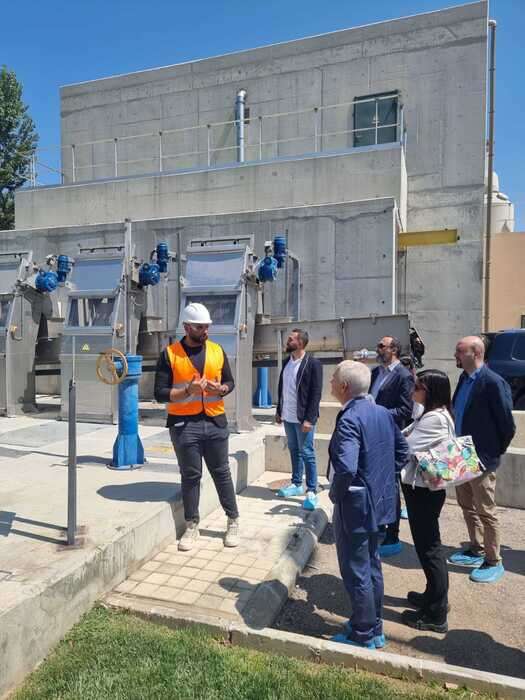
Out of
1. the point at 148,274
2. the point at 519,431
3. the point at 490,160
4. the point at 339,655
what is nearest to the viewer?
the point at 339,655

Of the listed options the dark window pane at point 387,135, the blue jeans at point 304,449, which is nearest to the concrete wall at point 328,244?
the dark window pane at point 387,135

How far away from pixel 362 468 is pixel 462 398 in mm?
1540

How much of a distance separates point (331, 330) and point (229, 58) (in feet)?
35.6

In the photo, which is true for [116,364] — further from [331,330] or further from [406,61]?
[406,61]

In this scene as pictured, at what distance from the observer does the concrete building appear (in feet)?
36.4

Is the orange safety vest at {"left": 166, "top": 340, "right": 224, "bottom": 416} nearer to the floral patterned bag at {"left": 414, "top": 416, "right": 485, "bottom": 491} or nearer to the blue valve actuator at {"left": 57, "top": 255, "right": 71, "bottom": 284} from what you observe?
the floral patterned bag at {"left": 414, "top": 416, "right": 485, "bottom": 491}

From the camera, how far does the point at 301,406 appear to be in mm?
5148

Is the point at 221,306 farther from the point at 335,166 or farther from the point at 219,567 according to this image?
the point at 335,166

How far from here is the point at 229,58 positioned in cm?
1533

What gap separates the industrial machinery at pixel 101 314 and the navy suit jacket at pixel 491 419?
6.03m

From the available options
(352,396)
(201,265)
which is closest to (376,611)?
(352,396)

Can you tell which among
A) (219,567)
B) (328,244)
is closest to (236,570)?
(219,567)

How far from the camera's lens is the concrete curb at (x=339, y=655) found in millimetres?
2541

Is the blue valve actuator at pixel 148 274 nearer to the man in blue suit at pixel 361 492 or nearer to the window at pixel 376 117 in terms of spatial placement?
the man in blue suit at pixel 361 492
